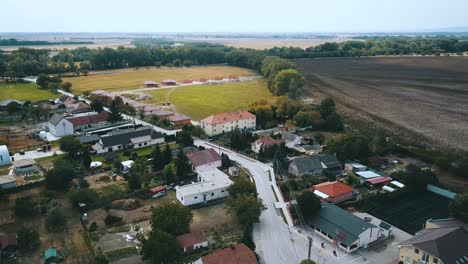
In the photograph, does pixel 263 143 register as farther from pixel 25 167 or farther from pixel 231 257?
pixel 25 167

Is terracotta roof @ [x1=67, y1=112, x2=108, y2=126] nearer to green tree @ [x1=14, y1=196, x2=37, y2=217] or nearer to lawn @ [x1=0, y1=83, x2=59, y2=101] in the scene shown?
lawn @ [x1=0, y1=83, x2=59, y2=101]

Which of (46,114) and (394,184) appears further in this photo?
(46,114)

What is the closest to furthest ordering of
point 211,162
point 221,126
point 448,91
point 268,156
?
1. point 211,162
2. point 268,156
3. point 221,126
4. point 448,91

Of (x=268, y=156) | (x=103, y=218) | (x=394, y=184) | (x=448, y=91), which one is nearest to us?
(x=103, y=218)

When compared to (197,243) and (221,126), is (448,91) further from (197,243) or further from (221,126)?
(197,243)

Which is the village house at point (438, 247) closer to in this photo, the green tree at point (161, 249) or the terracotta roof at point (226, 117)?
the green tree at point (161, 249)

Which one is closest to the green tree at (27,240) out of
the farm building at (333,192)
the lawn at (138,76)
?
the farm building at (333,192)

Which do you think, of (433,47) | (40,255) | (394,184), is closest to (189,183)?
(40,255)

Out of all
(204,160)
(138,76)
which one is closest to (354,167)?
(204,160)
